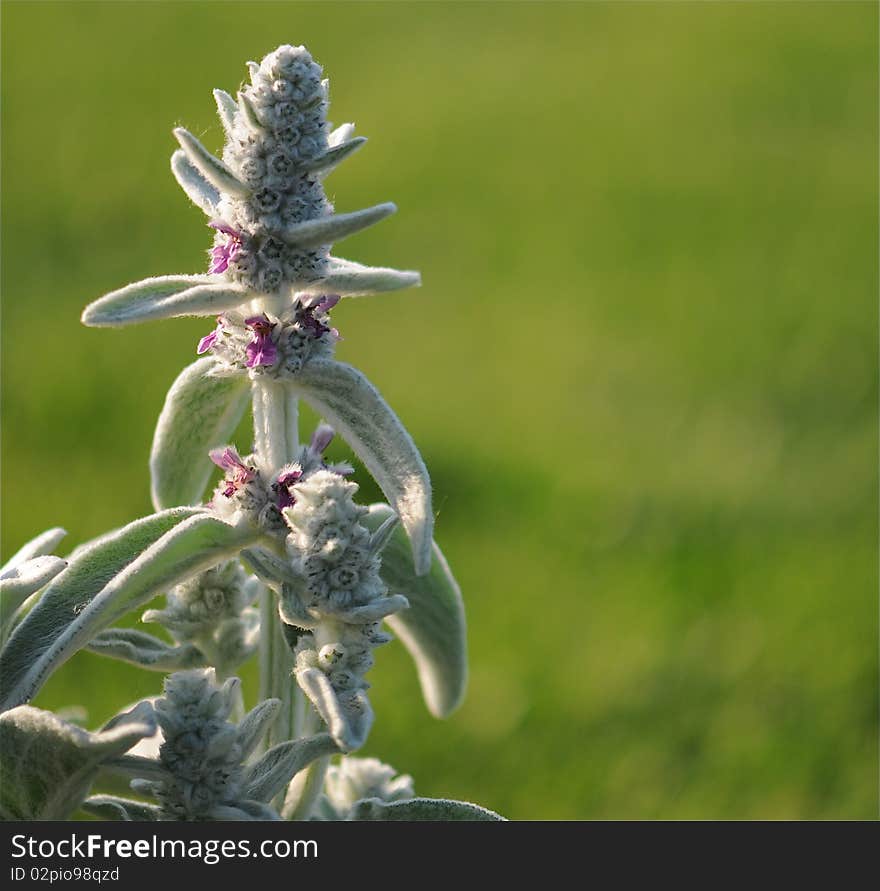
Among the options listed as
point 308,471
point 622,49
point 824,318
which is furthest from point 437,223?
point 308,471

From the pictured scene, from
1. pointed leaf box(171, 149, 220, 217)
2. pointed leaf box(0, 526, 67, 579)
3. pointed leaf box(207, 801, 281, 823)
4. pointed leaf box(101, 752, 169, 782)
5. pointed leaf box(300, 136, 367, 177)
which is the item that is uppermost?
pointed leaf box(171, 149, 220, 217)

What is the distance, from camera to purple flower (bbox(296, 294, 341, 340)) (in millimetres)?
1394

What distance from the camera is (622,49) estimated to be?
833 centimetres

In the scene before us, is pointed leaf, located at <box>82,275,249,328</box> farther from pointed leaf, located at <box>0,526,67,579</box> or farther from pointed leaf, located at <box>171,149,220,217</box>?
pointed leaf, located at <box>0,526,67,579</box>

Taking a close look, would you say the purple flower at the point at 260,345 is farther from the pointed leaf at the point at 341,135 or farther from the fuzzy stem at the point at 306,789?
the fuzzy stem at the point at 306,789

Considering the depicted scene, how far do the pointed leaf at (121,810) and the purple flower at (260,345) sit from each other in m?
0.47

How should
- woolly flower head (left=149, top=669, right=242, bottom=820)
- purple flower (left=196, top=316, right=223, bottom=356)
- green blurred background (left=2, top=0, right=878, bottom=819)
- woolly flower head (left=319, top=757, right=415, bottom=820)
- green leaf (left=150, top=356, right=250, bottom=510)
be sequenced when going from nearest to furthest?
woolly flower head (left=149, top=669, right=242, bottom=820)
purple flower (left=196, top=316, right=223, bottom=356)
green leaf (left=150, top=356, right=250, bottom=510)
woolly flower head (left=319, top=757, right=415, bottom=820)
green blurred background (left=2, top=0, right=878, bottom=819)

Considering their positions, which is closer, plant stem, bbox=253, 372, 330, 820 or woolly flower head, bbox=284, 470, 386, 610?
woolly flower head, bbox=284, 470, 386, 610

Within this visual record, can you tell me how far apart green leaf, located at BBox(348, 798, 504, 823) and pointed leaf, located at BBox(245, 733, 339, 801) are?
0.55 feet

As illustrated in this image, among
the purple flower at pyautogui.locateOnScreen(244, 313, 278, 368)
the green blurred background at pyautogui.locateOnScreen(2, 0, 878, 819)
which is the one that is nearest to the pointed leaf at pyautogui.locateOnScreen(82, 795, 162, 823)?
the purple flower at pyautogui.locateOnScreen(244, 313, 278, 368)

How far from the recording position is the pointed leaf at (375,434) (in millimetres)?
1352

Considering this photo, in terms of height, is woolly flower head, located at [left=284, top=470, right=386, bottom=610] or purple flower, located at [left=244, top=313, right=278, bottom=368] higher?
purple flower, located at [left=244, top=313, right=278, bottom=368]

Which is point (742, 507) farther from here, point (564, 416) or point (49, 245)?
point (49, 245)

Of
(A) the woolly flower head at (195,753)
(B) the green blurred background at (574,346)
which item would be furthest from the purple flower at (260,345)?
(B) the green blurred background at (574,346)
